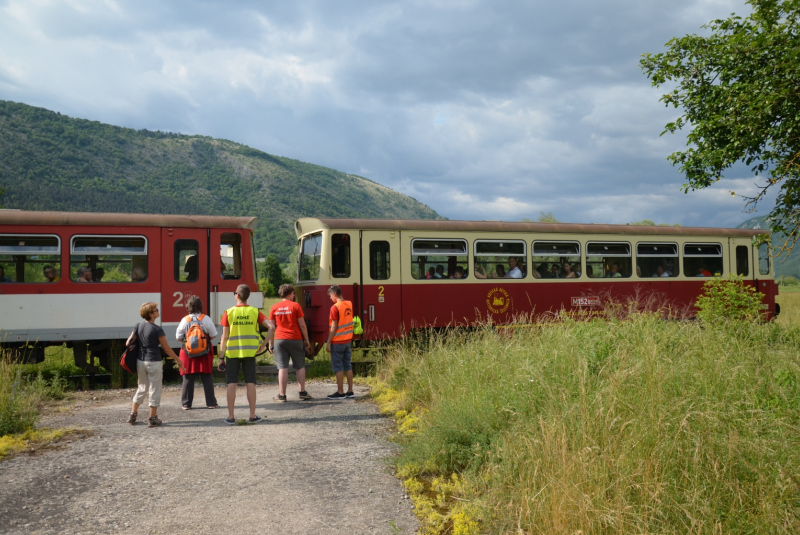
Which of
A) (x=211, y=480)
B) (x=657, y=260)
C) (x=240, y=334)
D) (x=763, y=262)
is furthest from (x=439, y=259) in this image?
(x=763, y=262)

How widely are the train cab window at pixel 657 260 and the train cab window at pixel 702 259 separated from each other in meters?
0.33

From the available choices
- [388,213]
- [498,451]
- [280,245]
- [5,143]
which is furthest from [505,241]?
[388,213]

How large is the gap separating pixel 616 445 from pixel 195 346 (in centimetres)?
616

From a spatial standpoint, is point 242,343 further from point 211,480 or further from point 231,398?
point 211,480

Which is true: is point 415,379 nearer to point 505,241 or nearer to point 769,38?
point 505,241

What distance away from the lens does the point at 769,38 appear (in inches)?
417

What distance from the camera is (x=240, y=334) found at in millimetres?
7770

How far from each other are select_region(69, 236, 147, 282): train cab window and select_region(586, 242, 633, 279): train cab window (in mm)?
9584

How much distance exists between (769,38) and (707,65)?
2652 millimetres

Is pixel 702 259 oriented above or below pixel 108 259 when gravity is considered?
below

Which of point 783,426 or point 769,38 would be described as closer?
point 783,426

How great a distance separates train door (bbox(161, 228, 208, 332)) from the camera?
1122 cm

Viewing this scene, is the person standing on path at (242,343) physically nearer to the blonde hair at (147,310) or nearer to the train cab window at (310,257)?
the blonde hair at (147,310)

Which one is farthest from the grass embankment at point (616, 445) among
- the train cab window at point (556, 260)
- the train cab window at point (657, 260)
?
the train cab window at point (657, 260)
